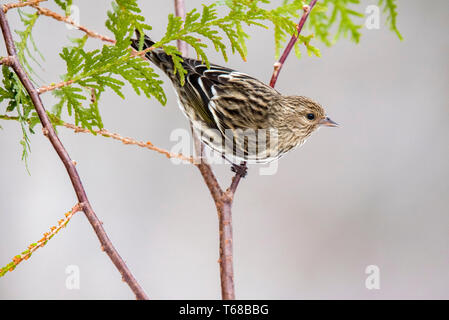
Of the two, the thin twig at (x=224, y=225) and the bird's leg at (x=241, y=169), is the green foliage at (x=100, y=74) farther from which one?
the bird's leg at (x=241, y=169)

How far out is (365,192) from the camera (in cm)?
242

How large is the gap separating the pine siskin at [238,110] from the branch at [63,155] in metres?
0.68

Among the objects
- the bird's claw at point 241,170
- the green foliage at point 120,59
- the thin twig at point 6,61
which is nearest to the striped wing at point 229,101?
the bird's claw at point 241,170

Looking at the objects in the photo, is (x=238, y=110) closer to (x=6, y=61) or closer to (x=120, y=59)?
(x=120, y=59)

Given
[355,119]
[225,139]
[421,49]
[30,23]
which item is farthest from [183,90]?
[421,49]

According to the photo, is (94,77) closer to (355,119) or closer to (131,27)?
(131,27)

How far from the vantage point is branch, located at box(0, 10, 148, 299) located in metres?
0.57

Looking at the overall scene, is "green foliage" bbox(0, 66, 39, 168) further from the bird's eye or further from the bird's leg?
the bird's eye

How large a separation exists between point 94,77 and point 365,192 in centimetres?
198

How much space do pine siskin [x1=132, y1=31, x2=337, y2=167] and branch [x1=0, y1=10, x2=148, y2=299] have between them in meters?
0.68

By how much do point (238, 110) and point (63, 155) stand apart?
A: 2.59ft

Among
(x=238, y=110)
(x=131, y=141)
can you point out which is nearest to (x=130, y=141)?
(x=131, y=141)

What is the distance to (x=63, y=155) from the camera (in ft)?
1.87
